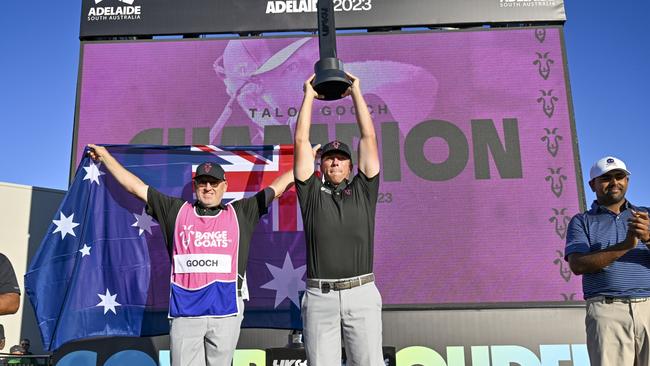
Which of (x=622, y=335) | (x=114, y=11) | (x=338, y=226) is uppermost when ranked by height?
(x=114, y=11)

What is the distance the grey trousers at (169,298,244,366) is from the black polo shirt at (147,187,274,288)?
34 centimetres

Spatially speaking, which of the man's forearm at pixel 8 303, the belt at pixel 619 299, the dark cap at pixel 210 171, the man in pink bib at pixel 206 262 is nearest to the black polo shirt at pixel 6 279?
the man's forearm at pixel 8 303

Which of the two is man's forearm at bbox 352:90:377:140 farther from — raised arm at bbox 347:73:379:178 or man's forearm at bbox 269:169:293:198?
man's forearm at bbox 269:169:293:198

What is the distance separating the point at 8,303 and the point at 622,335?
355 centimetres

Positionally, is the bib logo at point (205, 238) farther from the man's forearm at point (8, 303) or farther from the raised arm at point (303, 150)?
the man's forearm at point (8, 303)

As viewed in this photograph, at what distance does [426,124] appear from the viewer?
5652mm

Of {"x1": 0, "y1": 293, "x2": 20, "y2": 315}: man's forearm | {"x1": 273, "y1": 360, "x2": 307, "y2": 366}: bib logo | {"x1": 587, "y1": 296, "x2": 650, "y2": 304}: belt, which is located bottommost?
{"x1": 273, "y1": 360, "x2": 307, "y2": 366}: bib logo

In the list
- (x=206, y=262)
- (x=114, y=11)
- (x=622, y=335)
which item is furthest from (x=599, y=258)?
(x=114, y=11)

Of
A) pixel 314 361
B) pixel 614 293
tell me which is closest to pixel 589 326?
pixel 614 293

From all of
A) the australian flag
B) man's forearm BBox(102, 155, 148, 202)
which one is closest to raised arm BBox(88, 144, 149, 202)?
man's forearm BBox(102, 155, 148, 202)

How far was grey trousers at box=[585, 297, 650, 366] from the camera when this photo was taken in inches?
114

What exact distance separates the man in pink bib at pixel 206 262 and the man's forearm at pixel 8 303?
0.89 m

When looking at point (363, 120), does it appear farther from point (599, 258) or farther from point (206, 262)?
point (599, 258)

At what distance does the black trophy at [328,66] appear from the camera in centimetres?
295
